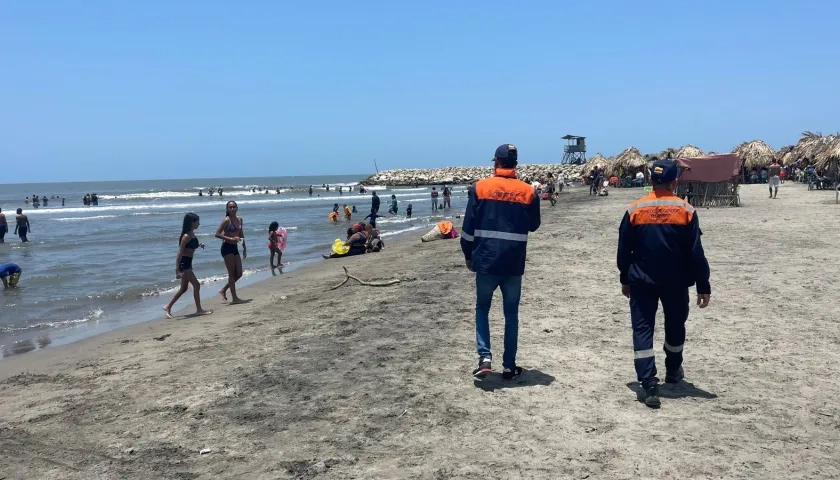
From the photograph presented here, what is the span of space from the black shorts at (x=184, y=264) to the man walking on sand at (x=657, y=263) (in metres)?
6.77

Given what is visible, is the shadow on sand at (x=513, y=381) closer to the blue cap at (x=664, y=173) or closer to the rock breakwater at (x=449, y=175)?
the blue cap at (x=664, y=173)

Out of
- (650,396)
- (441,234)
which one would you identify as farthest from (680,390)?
(441,234)

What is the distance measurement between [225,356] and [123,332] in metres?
3.33

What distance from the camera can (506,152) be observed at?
15.2 ft

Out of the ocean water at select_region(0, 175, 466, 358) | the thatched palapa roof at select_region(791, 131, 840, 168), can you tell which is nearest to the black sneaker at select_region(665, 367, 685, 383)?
the ocean water at select_region(0, 175, 466, 358)

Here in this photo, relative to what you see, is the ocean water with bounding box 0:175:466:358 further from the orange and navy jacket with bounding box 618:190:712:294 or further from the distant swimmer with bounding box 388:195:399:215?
the orange and navy jacket with bounding box 618:190:712:294

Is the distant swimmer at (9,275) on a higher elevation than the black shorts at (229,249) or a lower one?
lower

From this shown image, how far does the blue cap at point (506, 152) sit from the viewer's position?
463cm

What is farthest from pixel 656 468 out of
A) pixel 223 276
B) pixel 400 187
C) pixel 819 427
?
pixel 400 187

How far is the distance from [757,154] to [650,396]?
40.5m

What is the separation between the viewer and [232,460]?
3631mm

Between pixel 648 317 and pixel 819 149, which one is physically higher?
pixel 819 149

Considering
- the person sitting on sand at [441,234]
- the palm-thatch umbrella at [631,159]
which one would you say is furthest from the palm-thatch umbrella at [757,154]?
the person sitting on sand at [441,234]

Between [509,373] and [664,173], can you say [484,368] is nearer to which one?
[509,373]
